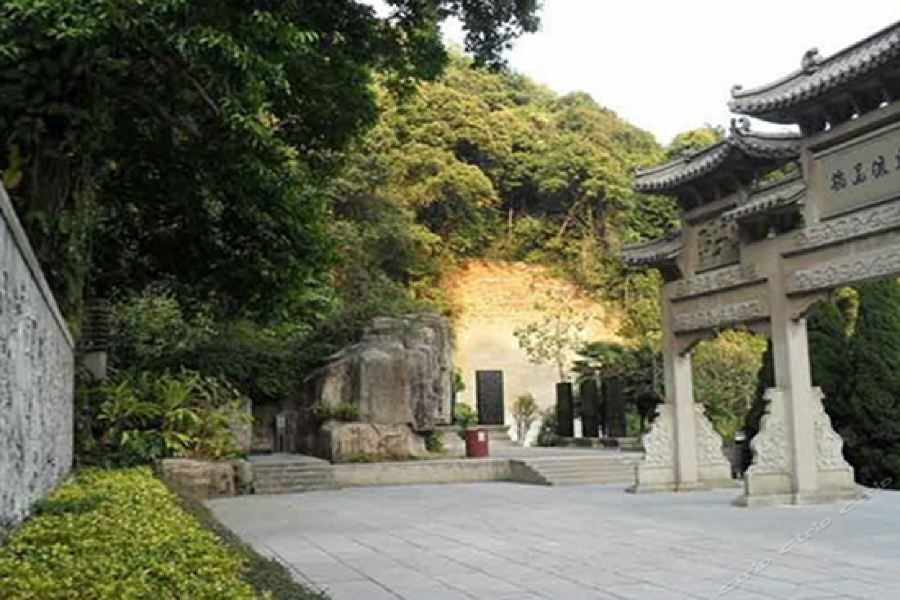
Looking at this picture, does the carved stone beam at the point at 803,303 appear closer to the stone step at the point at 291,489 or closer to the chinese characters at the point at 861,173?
the chinese characters at the point at 861,173

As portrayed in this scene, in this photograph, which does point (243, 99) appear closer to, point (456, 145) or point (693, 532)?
point (693, 532)

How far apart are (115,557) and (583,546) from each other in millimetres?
A: 5012

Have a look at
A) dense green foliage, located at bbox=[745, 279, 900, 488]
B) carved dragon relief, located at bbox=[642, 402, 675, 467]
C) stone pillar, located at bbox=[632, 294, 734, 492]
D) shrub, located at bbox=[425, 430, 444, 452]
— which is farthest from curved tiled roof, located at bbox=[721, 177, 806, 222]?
shrub, located at bbox=[425, 430, 444, 452]

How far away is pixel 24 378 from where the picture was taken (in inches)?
218

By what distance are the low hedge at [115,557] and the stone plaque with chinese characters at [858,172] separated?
796cm

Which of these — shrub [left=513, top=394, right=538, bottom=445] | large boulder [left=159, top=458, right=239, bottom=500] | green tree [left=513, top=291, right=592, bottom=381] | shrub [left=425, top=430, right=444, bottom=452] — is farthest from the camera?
shrub [left=513, top=394, right=538, bottom=445]

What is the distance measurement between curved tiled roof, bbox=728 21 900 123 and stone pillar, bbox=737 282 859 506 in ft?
7.35

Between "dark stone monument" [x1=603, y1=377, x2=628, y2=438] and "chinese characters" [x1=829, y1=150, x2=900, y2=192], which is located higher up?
"chinese characters" [x1=829, y1=150, x2=900, y2=192]

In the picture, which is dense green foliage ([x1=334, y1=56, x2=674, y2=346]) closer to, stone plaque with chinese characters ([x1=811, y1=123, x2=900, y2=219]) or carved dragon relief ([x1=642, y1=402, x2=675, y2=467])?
carved dragon relief ([x1=642, y1=402, x2=675, y2=467])

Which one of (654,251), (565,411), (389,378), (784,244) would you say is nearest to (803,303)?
(784,244)

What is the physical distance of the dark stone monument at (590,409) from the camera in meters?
23.7

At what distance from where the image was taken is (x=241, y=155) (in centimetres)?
1062

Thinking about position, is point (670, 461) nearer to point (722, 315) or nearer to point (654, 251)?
point (722, 315)

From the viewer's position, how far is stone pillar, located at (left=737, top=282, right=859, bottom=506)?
1089 cm
